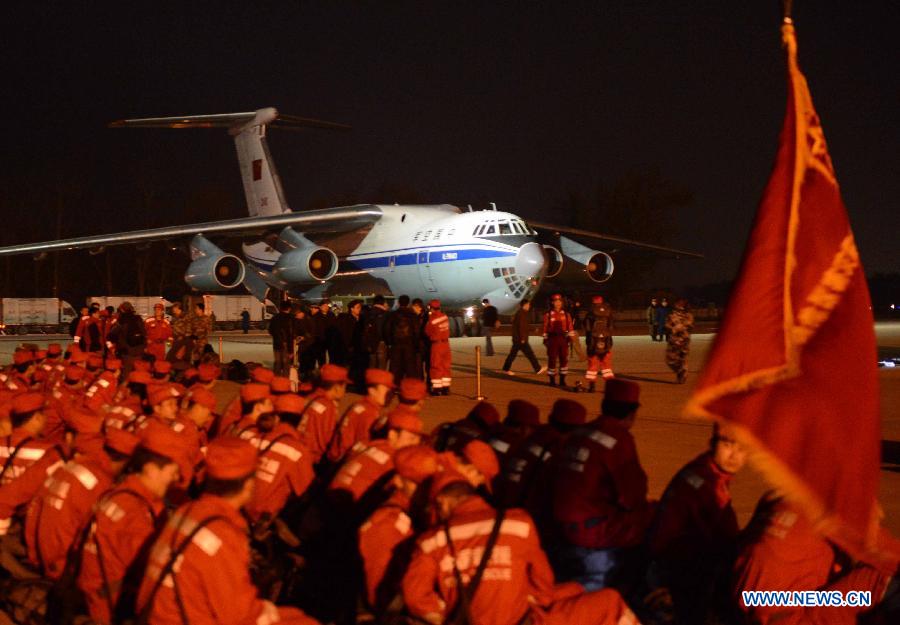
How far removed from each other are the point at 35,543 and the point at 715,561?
11.1 ft

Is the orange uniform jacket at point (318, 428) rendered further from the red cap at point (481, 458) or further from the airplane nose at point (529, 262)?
the airplane nose at point (529, 262)

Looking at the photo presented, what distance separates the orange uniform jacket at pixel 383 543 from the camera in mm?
4289

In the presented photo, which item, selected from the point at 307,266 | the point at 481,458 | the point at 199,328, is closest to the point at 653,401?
the point at 199,328

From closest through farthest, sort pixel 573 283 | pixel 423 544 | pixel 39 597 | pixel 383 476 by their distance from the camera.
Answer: pixel 423 544 → pixel 39 597 → pixel 383 476 → pixel 573 283

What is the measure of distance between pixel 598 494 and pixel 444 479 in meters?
0.96

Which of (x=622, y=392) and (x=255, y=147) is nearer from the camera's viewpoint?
(x=622, y=392)

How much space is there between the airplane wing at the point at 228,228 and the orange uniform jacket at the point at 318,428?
59.7 ft


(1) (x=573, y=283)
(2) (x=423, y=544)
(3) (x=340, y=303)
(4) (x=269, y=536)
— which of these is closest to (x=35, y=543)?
(4) (x=269, y=536)

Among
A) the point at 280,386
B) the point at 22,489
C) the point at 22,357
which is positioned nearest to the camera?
the point at 22,489

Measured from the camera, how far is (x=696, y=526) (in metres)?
4.48

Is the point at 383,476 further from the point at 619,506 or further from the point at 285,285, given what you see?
the point at 285,285

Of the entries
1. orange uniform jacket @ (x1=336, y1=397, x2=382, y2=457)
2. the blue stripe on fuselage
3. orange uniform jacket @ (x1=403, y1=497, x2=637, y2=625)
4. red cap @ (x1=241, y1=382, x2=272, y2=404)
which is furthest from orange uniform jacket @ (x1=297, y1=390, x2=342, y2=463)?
the blue stripe on fuselage

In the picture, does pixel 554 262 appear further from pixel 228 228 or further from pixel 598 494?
pixel 598 494

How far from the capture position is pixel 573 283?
30.2 m
